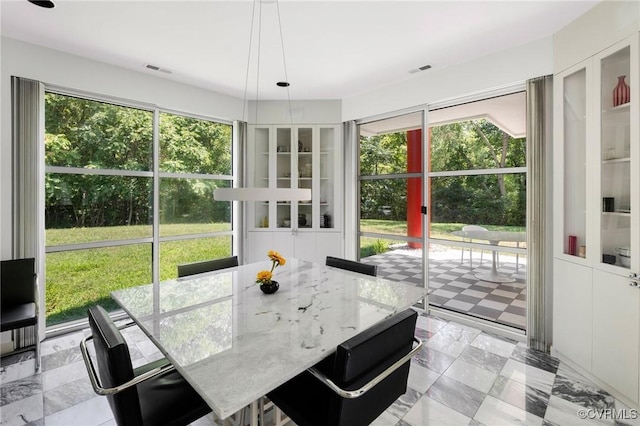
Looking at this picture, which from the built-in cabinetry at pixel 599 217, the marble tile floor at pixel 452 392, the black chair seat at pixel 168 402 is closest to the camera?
the black chair seat at pixel 168 402

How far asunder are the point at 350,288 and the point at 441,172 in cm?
215

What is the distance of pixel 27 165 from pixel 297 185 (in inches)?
115

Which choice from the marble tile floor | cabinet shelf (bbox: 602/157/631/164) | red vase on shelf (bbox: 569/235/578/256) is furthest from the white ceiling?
the marble tile floor

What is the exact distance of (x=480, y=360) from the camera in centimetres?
259

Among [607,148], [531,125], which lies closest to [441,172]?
[531,125]

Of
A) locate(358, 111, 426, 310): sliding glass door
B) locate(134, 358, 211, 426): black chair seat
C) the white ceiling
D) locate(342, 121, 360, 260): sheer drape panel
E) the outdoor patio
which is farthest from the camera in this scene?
locate(342, 121, 360, 260): sheer drape panel

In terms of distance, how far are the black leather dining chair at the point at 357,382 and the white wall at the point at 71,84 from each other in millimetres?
3106

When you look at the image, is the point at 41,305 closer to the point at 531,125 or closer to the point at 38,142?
the point at 38,142

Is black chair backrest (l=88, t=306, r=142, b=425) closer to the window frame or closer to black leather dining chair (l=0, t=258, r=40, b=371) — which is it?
the window frame

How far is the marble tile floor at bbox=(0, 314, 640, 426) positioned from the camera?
1909 mm

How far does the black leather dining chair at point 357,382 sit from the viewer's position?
1191mm

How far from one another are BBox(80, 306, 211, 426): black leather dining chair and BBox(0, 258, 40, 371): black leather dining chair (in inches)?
67.7

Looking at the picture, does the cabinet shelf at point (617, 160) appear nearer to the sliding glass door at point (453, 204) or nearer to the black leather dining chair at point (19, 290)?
the sliding glass door at point (453, 204)

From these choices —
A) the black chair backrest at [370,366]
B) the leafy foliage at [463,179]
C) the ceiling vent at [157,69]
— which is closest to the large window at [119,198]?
the ceiling vent at [157,69]
